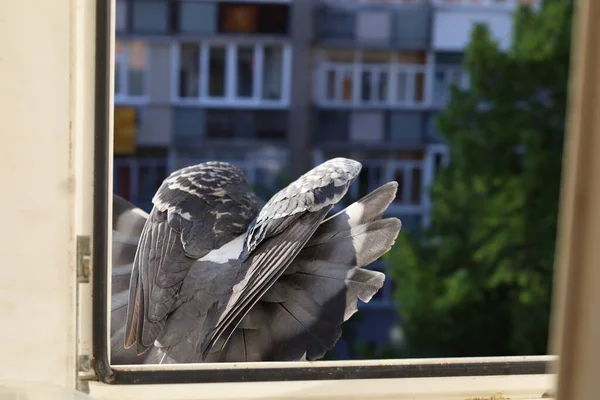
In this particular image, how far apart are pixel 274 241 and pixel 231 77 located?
3669mm

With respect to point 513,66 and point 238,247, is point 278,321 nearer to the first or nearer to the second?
point 238,247

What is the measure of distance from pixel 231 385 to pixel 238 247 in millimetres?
135

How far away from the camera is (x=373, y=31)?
4465mm

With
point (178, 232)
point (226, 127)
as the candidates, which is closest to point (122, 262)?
point (178, 232)

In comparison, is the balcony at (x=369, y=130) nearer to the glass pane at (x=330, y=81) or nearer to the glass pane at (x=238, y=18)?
the glass pane at (x=330, y=81)

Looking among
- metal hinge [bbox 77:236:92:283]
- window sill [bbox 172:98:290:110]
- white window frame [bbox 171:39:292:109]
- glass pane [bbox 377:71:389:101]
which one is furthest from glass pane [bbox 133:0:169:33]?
metal hinge [bbox 77:236:92:283]

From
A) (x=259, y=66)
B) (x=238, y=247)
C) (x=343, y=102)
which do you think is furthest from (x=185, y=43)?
(x=238, y=247)

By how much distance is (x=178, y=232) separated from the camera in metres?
0.67

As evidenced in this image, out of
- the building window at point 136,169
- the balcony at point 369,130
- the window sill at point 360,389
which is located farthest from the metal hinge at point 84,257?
the balcony at point 369,130

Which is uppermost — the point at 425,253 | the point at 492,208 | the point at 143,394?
the point at 143,394

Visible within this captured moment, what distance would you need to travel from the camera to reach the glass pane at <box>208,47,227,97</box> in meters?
4.24

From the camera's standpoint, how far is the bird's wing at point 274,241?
2.10ft

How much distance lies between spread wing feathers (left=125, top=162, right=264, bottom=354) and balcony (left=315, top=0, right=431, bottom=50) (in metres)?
3.80

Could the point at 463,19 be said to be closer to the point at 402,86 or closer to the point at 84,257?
the point at 402,86
